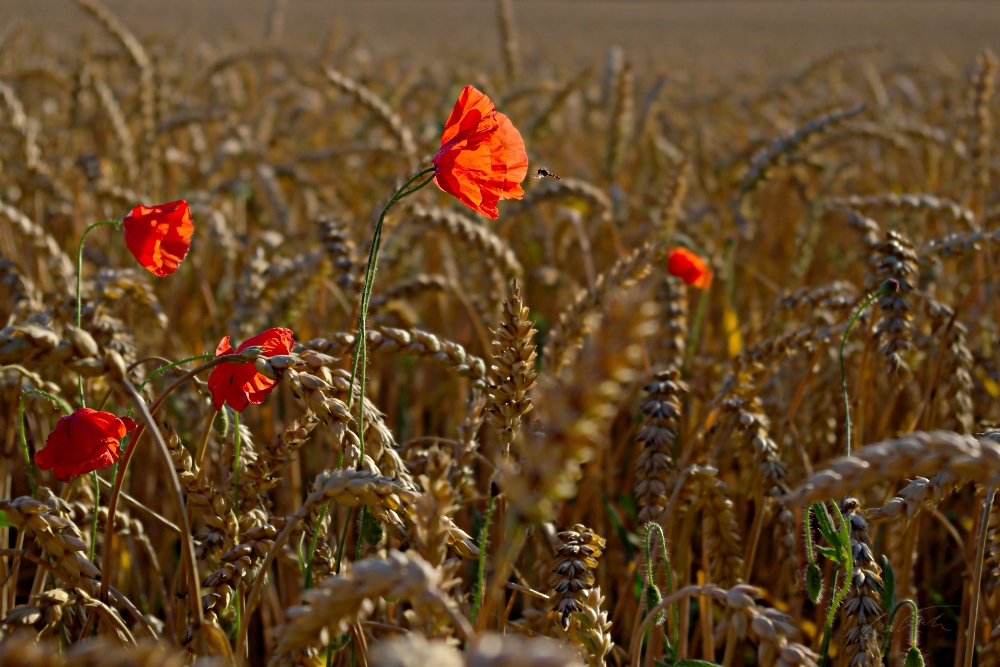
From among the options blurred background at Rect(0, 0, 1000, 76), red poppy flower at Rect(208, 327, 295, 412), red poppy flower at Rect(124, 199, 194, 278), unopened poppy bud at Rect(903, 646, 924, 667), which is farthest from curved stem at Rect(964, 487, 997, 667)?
blurred background at Rect(0, 0, 1000, 76)

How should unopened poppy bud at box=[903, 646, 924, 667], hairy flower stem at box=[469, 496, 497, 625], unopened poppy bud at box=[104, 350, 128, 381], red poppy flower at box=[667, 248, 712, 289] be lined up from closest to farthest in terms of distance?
unopened poppy bud at box=[104, 350, 128, 381], hairy flower stem at box=[469, 496, 497, 625], unopened poppy bud at box=[903, 646, 924, 667], red poppy flower at box=[667, 248, 712, 289]

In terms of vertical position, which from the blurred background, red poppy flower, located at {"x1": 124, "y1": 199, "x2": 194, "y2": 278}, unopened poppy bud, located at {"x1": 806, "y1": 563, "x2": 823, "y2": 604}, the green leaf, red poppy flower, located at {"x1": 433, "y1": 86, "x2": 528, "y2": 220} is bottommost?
the green leaf

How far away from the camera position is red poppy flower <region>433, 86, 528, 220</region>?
108 centimetres

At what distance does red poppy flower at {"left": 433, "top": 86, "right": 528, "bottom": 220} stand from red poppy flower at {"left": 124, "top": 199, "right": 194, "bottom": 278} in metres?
0.39

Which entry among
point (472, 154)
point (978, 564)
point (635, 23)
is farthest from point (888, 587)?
point (635, 23)

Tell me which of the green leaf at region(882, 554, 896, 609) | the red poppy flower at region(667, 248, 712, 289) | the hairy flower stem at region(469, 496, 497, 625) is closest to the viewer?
the hairy flower stem at region(469, 496, 497, 625)

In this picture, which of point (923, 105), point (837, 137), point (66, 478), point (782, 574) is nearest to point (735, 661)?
point (782, 574)

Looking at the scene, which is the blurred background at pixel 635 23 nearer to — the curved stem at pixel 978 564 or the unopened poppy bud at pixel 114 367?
the curved stem at pixel 978 564

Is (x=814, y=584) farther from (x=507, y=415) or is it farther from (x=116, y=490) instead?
(x=116, y=490)

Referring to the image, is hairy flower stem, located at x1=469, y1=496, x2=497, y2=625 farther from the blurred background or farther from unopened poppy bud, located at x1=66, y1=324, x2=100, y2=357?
the blurred background

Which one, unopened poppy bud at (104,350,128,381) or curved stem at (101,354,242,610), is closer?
unopened poppy bud at (104,350,128,381)

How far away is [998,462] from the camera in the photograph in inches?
27.0

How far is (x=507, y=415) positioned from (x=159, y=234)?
2.05 feet

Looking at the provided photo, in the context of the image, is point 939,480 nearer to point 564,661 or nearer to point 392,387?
point 564,661
